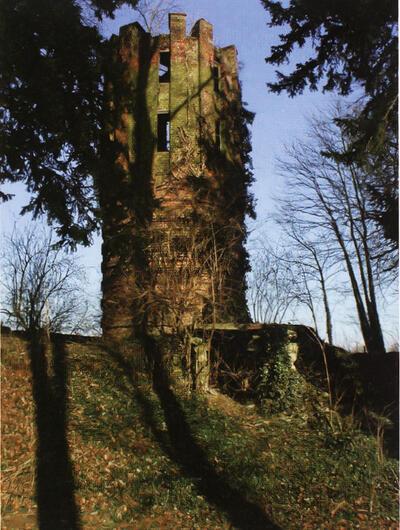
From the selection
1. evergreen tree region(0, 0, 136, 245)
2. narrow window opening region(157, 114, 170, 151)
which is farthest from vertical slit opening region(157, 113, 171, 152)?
evergreen tree region(0, 0, 136, 245)

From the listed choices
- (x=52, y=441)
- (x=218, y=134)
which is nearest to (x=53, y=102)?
(x=52, y=441)

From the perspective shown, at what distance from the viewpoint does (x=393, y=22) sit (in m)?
9.29

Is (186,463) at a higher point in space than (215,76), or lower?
lower

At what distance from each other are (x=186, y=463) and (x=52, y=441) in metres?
2.73

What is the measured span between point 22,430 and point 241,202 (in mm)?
12886

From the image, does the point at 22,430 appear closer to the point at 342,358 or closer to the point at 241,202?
the point at 342,358

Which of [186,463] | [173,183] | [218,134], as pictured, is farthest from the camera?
[218,134]

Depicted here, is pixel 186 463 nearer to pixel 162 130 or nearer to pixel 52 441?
pixel 52 441

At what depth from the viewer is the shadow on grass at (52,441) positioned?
8.13 meters

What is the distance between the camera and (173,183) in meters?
19.6

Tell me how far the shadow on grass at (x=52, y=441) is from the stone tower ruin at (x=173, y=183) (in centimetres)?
274

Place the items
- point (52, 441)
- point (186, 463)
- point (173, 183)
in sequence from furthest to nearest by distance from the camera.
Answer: point (173, 183) → point (186, 463) → point (52, 441)

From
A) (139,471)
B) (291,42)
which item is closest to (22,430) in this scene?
(139,471)

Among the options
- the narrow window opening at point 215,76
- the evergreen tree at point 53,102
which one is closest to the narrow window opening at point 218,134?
the narrow window opening at point 215,76
